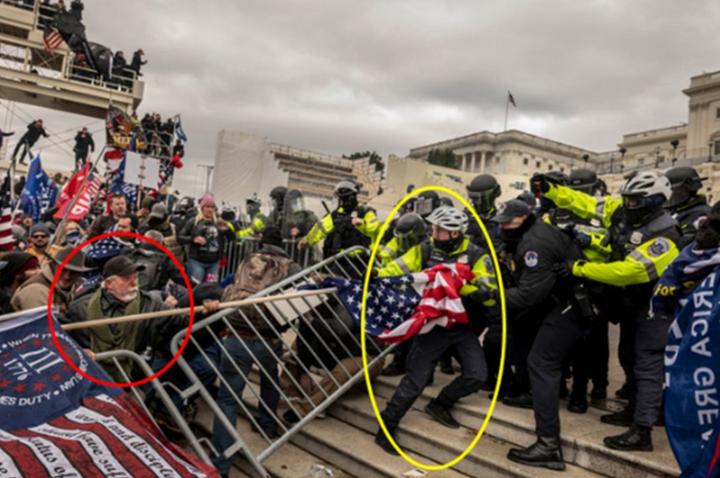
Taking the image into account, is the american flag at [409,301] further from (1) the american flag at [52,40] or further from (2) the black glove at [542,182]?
(1) the american flag at [52,40]

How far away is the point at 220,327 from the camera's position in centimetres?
524

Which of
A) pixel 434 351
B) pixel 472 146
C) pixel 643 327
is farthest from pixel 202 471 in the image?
pixel 472 146

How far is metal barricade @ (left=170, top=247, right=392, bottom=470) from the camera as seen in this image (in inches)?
189

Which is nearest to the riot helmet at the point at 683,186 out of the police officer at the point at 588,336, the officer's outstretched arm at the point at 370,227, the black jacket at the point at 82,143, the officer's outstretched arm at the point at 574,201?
the officer's outstretched arm at the point at 574,201

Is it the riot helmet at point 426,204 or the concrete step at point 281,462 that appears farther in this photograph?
the riot helmet at point 426,204

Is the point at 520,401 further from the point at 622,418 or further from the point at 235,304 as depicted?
the point at 235,304

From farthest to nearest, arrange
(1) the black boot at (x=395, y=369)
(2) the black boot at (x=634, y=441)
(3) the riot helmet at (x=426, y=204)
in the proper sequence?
(3) the riot helmet at (x=426, y=204) < (1) the black boot at (x=395, y=369) < (2) the black boot at (x=634, y=441)

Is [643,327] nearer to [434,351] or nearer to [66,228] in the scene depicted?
[434,351]

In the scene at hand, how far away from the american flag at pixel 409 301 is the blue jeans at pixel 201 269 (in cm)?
414

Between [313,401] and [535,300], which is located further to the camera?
[313,401]

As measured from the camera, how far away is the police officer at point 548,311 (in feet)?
14.3

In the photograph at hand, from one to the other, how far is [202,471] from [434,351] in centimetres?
244

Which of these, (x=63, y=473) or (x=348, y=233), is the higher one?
(x=348, y=233)

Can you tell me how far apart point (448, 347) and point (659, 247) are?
2024mm
